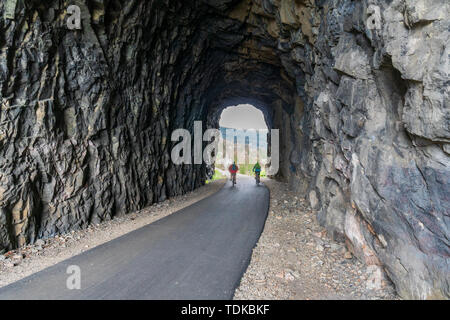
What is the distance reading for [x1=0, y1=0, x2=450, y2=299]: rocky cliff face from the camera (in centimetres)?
384

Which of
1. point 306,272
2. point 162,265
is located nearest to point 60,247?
point 162,265

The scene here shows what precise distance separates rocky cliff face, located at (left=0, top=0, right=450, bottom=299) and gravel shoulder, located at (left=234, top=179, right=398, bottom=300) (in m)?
0.37

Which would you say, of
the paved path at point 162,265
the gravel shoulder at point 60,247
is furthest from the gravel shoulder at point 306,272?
the gravel shoulder at point 60,247

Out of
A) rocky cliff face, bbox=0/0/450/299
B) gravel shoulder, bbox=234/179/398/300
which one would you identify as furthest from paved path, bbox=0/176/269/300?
rocky cliff face, bbox=0/0/450/299

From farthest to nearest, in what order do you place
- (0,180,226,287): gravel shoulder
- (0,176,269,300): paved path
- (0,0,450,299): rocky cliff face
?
1. (0,180,226,287): gravel shoulder
2. (0,176,269,300): paved path
3. (0,0,450,299): rocky cliff face

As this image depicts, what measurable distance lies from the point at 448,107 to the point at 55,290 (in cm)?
694

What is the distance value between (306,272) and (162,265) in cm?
320

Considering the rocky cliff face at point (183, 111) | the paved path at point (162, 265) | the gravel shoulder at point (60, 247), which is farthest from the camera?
the gravel shoulder at point (60, 247)

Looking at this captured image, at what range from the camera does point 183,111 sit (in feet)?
52.4

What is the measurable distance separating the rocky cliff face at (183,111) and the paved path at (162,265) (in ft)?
8.00

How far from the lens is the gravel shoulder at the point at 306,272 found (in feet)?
15.1

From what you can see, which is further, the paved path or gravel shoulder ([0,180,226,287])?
gravel shoulder ([0,180,226,287])

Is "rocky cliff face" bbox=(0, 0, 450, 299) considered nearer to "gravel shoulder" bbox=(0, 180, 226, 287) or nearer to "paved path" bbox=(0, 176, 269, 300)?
"gravel shoulder" bbox=(0, 180, 226, 287)

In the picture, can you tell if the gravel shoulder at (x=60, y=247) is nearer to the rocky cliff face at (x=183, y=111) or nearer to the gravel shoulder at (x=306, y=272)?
the rocky cliff face at (x=183, y=111)
